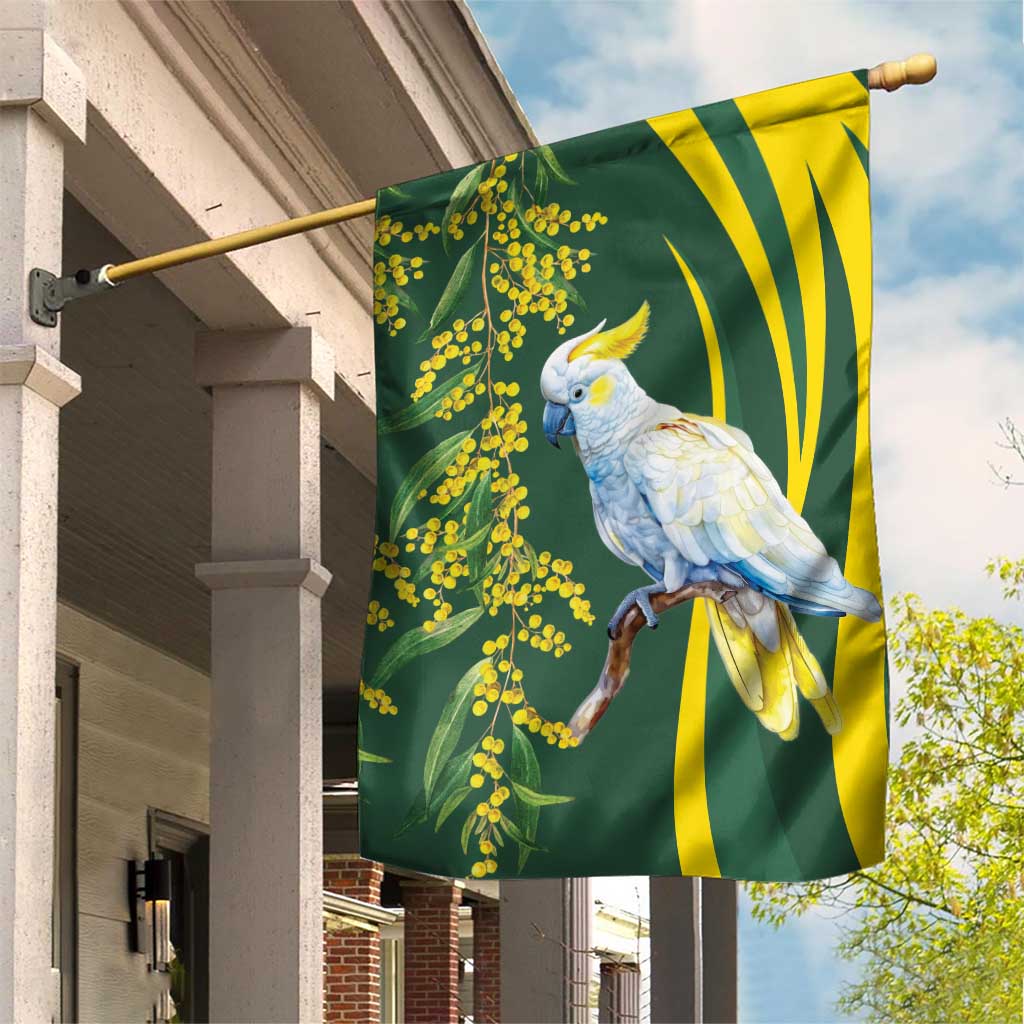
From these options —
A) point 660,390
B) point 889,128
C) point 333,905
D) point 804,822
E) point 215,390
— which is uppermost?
point 889,128

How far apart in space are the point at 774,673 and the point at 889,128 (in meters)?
61.1

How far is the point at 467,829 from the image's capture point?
3.92m

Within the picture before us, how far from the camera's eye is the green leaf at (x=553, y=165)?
4.08 metres

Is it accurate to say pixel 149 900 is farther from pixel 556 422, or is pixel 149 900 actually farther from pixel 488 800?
pixel 556 422

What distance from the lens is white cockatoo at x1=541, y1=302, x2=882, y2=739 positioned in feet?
12.2

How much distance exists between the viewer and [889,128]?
6209cm

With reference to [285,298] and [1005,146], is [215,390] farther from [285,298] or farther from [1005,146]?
[1005,146]

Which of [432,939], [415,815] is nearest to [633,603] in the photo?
[415,815]

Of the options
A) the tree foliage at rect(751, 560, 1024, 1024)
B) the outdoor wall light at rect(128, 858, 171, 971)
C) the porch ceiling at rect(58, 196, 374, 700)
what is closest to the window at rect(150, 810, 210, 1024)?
the outdoor wall light at rect(128, 858, 171, 971)

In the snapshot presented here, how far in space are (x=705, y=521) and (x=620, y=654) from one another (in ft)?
1.11

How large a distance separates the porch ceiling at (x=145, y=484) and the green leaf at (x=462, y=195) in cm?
189

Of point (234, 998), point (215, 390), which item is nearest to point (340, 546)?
point (215, 390)

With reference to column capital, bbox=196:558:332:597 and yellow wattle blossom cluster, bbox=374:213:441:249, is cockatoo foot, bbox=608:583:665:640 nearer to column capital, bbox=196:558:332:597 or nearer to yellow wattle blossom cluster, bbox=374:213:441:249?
yellow wattle blossom cluster, bbox=374:213:441:249

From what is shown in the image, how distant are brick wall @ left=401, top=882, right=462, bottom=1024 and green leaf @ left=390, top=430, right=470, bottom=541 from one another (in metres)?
13.0
